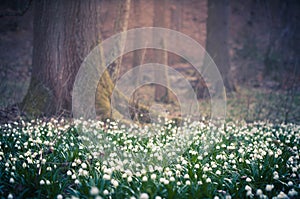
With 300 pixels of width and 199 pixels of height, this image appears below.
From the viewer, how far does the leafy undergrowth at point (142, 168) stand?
324 centimetres

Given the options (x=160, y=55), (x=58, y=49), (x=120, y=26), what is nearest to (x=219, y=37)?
(x=160, y=55)

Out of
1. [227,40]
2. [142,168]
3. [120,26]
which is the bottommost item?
[142,168]

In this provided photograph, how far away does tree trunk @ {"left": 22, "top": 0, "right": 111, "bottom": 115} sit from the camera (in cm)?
680

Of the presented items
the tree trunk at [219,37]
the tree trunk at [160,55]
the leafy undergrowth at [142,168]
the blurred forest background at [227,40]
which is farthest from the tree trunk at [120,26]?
the tree trunk at [219,37]

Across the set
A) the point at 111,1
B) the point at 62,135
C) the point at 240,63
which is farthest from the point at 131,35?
the point at 62,135

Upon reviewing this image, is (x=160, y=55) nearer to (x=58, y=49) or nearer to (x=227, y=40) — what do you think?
(x=227, y=40)

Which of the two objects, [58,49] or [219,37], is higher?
[219,37]

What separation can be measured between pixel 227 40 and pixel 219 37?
0.37 metres

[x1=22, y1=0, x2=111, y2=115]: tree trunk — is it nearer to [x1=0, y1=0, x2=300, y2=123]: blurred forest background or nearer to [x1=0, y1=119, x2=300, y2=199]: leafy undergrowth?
[x1=0, y1=119, x2=300, y2=199]: leafy undergrowth

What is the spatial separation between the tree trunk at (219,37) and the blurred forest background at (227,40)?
0.13 ft

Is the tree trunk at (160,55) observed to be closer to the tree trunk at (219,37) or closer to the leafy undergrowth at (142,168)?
the tree trunk at (219,37)

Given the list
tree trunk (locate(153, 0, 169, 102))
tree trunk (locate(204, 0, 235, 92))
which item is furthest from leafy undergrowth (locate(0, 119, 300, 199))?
tree trunk (locate(204, 0, 235, 92))

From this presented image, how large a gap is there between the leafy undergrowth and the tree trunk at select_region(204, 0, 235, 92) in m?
6.67

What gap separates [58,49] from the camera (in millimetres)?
6902
